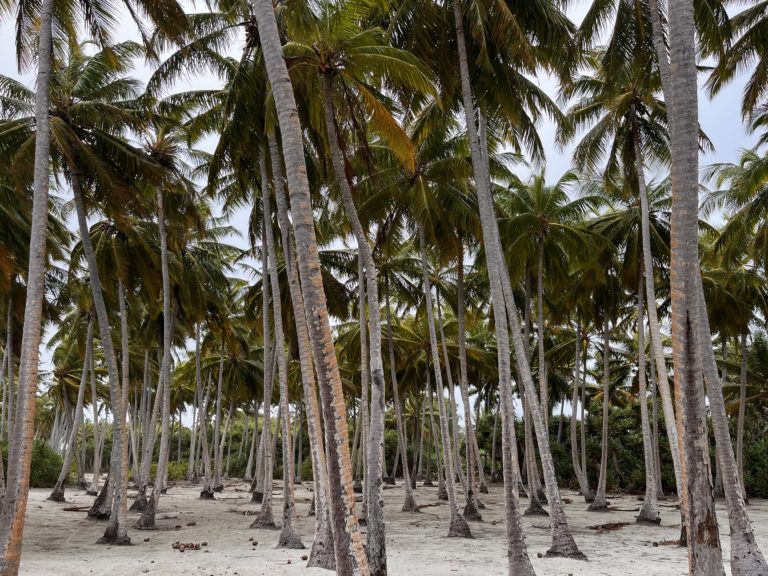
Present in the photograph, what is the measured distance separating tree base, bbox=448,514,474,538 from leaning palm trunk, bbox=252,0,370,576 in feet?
27.9

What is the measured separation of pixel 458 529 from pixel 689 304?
963 cm

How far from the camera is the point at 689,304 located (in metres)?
6.99

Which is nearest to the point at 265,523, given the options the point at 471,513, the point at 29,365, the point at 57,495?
the point at 471,513

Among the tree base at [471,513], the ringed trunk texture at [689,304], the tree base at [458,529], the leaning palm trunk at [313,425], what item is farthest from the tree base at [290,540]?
the ringed trunk texture at [689,304]

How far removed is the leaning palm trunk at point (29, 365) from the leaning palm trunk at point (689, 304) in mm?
8505

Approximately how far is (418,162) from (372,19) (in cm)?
378

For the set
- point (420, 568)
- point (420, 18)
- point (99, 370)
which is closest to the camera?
point (420, 568)

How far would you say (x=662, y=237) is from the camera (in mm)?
19125

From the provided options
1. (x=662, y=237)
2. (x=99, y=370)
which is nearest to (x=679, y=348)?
(x=662, y=237)

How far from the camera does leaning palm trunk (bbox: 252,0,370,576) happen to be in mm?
6527

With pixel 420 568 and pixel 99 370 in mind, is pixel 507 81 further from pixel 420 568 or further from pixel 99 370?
pixel 99 370

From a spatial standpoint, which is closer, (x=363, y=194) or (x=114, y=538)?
(x=114, y=538)

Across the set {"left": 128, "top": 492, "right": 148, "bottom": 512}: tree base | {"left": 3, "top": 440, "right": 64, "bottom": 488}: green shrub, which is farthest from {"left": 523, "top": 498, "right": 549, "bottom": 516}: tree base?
{"left": 3, "top": 440, "right": 64, "bottom": 488}: green shrub

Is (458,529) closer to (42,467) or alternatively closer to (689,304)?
(689,304)
